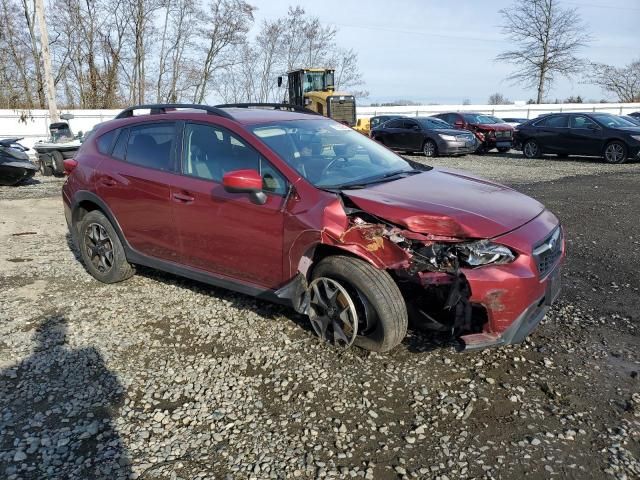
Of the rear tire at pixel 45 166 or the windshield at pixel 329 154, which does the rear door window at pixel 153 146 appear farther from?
the rear tire at pixel 45 166

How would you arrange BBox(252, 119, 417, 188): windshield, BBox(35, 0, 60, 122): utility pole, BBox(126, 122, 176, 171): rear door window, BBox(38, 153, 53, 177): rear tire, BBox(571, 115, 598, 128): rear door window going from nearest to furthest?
BBox(252, 119, 417, 188): windshield
BBox(126, 122, 176, 171): rear door window
BBox(38, 153, 53, 177): rear tire
BBox(571, 115, 598, 128): rear door window
BBox(35, 0, 60, 122): utility pole

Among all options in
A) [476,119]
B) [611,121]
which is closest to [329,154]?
[611,121]

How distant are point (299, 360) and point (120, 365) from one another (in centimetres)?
125

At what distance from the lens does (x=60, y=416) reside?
3016 mm

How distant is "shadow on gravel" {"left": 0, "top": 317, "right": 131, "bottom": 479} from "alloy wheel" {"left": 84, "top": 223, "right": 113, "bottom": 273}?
4.24ft

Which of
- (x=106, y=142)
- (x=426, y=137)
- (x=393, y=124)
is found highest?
(x=393, y=124)

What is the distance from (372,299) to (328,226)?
57 centimetres

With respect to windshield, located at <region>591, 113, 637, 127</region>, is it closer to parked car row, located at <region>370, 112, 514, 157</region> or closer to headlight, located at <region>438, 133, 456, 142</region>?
parked car row, located at <region>370, 112, 514, 157</region>

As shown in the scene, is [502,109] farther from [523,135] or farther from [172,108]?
[172,108]

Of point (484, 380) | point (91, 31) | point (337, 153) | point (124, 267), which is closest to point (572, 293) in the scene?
point (484, 380)

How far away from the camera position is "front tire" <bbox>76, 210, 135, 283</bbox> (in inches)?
198

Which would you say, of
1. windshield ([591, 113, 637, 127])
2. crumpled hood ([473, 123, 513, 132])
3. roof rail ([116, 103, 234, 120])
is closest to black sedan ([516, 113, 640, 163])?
windshield ([591, 113, 637, 127])

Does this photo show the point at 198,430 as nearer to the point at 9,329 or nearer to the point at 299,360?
the point at 299,360

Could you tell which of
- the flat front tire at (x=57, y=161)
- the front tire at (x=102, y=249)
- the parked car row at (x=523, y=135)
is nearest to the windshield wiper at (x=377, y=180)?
the front tire at (x=102, y=249)
